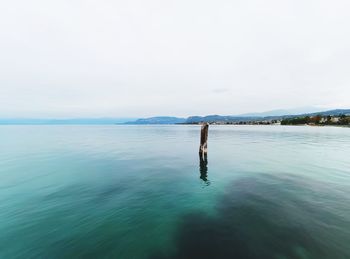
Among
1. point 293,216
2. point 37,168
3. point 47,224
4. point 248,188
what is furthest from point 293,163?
point 37,168

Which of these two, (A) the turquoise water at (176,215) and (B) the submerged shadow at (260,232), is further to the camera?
(A) the turquoise water at (176,215)

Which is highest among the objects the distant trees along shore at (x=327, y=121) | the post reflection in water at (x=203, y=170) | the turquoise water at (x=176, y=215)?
the distant trees along shore at (x=327, y=121)

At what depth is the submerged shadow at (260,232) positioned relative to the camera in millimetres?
8445

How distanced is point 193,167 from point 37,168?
21.2 m

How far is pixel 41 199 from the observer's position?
14711 mm

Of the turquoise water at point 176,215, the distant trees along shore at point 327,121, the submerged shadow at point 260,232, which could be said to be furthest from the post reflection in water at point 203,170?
the distant trees along shore at point 327,121

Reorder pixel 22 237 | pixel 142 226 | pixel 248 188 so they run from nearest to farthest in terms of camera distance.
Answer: pixel 22 237
pixel 142 226
pixel 248 188

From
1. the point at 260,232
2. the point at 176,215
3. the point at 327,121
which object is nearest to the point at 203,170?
the point at 176,215

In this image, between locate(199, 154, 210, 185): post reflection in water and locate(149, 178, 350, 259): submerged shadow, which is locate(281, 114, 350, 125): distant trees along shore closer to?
locate(199, 154, 210, 185): post reflection in water

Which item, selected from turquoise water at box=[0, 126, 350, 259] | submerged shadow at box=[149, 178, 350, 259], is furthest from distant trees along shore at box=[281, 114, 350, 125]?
submerged shadow at box=[149, 178, 350, 259]

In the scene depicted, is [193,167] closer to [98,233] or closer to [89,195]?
[89,195]

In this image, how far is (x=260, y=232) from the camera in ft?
32.7

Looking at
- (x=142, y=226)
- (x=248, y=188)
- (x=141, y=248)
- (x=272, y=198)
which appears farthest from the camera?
(x=248, y=188)

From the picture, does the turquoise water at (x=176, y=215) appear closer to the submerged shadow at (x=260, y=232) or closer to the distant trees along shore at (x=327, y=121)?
the submerged shadow at (x=260, y=232)
